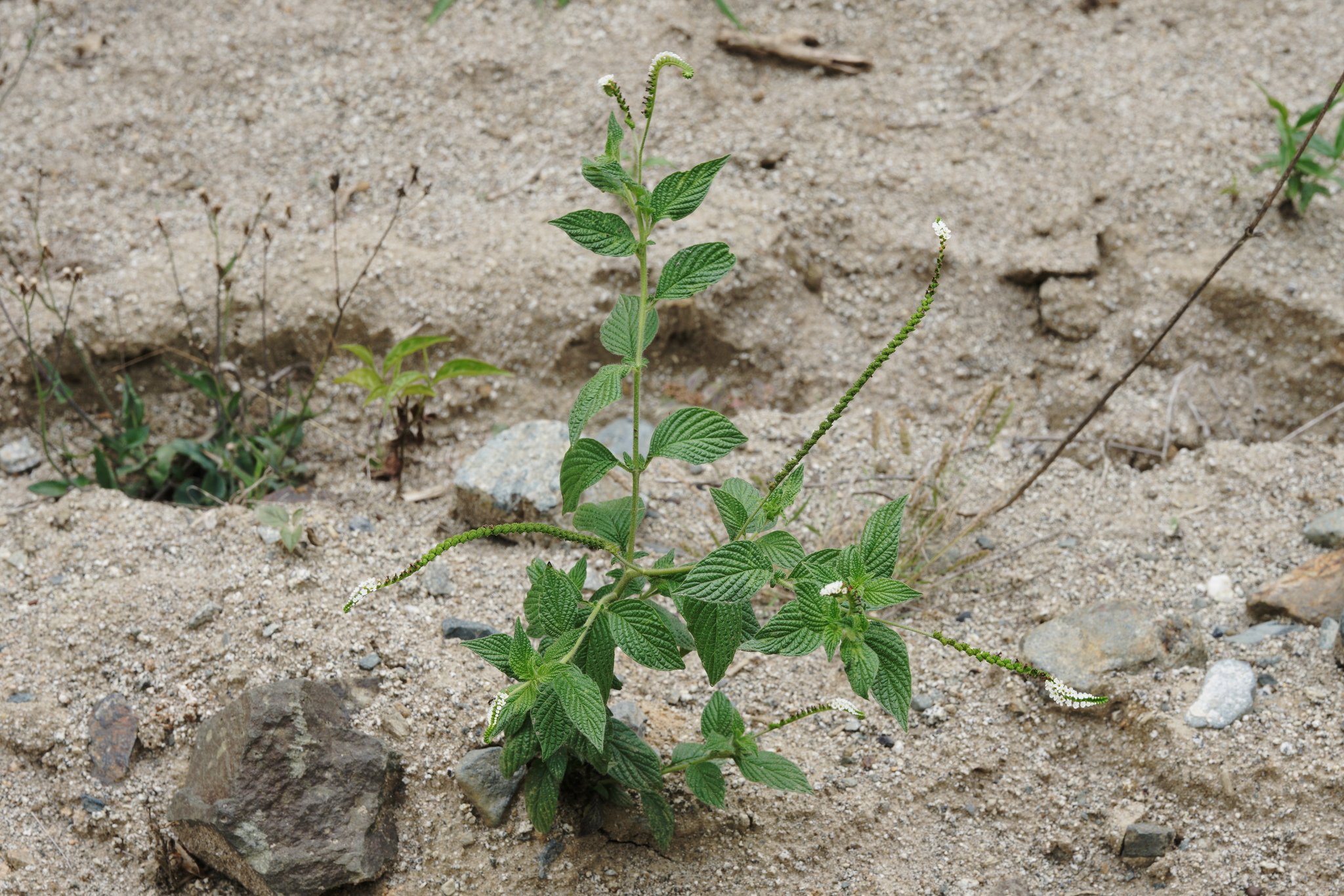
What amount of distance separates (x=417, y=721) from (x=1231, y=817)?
161 cm

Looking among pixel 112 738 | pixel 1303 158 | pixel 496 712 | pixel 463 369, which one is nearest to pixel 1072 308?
pixel 1303 158

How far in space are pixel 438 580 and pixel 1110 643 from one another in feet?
5.02

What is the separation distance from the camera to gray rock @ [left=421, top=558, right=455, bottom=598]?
7.47 ft

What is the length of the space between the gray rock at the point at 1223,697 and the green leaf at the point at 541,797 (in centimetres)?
130

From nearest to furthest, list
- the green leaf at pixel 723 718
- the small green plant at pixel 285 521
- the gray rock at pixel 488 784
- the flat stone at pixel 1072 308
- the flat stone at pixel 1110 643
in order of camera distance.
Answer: the green leaf at pixel 723 718 → the gray rock at pixel 488 784 → the flat stone at pixel 1110 643 → the small green plant at pixel 285 521 → the flat stone at pixel 1072 308

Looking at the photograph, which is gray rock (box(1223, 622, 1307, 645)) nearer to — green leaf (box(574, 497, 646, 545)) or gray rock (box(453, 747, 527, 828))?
green leaf (box(574, 497, 646, 545))

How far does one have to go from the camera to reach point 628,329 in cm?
156

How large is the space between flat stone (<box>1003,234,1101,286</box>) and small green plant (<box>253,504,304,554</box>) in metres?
2.34

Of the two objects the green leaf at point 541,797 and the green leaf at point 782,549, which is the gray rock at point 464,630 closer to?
the green leaf at point 541,797

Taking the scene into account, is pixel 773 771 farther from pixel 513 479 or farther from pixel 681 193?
pixel 513 479

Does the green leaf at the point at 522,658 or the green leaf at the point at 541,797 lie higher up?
the green leaf at the point at 522,658

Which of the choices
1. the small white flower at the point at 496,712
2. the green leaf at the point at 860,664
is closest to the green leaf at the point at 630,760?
the small white flower at the point at 496,712

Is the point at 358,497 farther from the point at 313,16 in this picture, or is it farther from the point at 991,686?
the point at 313,16

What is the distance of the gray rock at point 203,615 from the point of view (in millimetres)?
2119
